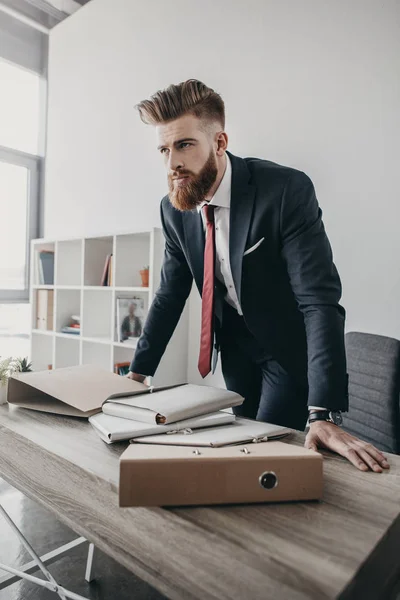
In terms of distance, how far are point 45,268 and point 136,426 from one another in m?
3.13

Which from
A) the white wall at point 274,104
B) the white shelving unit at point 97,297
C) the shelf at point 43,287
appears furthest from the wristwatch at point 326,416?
the shelf at point 43,287

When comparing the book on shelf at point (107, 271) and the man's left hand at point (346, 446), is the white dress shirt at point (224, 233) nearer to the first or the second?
the man's left hand at point (346, 446)

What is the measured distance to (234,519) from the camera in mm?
650

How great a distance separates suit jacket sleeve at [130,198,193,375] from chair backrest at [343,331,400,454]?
82 centimetres

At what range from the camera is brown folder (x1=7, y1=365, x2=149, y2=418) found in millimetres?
1093

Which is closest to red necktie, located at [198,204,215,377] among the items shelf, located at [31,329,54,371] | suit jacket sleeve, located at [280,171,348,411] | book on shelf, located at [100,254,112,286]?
suit jacket sleeve, located at [280,171,348,411]

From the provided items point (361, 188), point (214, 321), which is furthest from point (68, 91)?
point (214, 321)

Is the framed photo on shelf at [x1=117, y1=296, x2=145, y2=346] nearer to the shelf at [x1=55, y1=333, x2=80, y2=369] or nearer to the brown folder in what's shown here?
the shelf at [x1=55, y1=333, x2=80, y2=369]

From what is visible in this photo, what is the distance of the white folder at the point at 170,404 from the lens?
92 cm

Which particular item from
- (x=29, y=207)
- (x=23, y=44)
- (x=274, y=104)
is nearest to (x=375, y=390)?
(x=274, y=104)

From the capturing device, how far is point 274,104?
249 centimetres

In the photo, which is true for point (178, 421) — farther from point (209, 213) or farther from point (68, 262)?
point (68, 262)

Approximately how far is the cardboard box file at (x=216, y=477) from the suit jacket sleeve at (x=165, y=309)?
0.78 metres

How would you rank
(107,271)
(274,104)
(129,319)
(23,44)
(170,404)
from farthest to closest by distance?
(23,44)
(107,271)
(129,319)
(274,104)
(170,404)
